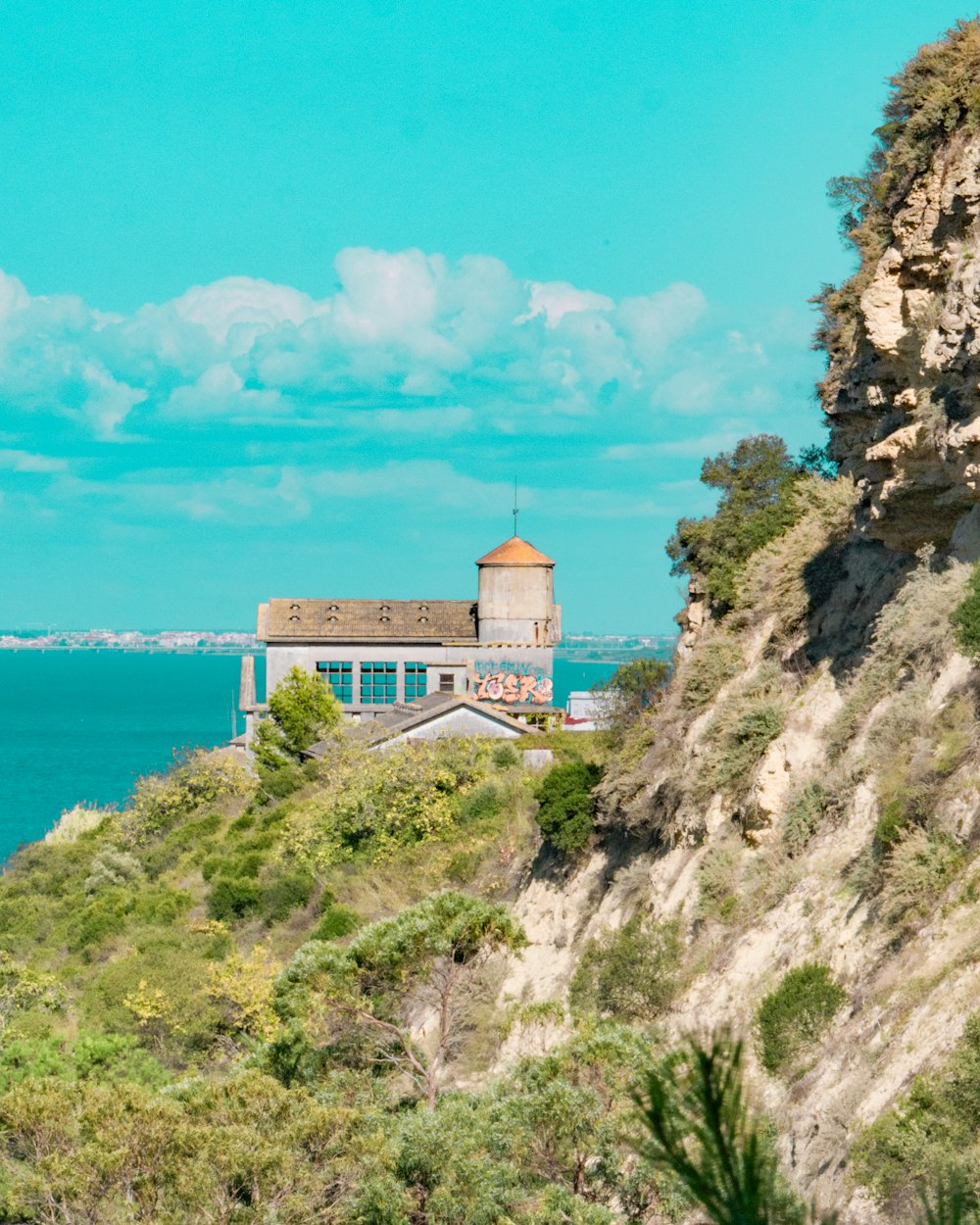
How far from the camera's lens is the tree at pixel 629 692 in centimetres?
3038

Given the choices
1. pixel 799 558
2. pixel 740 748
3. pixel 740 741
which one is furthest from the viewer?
pixel 799 558

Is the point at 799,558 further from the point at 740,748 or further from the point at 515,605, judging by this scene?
the point at 515,605

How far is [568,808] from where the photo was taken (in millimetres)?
27953

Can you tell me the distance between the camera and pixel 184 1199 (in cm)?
1509

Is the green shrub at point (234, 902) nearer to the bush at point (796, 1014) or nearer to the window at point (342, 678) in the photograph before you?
the bush at point (796, 1014)

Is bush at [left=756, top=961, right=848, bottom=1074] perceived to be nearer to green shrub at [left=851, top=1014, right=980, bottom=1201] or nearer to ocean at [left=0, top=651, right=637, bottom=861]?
green shrub at [left=851, top=1014, right=980, bottom=1201]

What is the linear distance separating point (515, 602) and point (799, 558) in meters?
36.8

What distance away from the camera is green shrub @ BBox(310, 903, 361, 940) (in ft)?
107

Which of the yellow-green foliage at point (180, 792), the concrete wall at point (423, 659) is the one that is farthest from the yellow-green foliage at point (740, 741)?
the concrete wall at point (423, 659)

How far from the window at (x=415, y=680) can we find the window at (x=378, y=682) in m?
0.51

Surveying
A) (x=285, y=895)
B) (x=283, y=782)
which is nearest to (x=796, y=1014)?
(x=285, y=895)

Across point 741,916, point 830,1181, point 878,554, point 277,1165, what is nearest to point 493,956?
point 741,916

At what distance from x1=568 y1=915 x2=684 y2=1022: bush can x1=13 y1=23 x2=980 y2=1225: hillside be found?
5 cm

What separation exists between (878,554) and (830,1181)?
12314 millimetres
